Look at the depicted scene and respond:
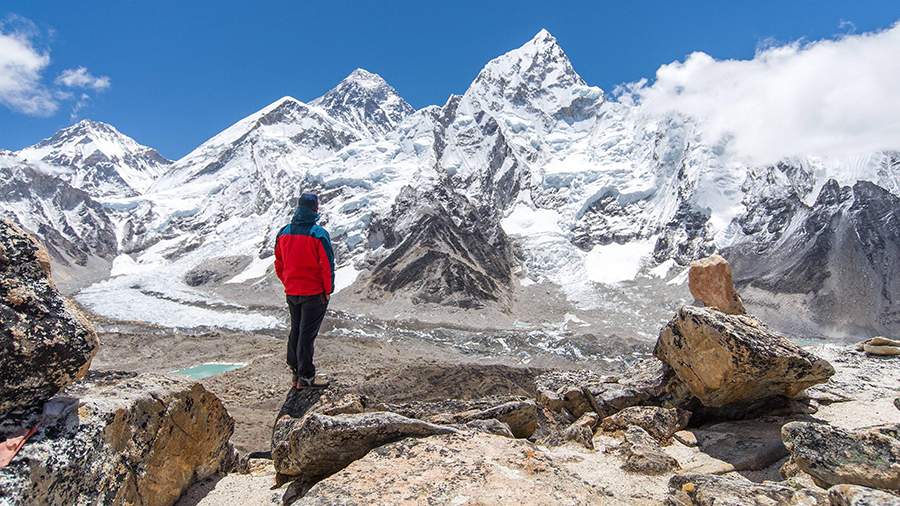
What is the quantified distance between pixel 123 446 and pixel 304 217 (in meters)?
4.12

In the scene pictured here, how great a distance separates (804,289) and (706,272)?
369 ft

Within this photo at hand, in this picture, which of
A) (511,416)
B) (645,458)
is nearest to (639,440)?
(645,458)

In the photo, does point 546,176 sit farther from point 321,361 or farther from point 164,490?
point 164,490

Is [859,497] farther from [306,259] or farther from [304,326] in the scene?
[304,326]

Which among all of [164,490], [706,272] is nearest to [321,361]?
[706,272]

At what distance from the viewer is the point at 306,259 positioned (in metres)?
7.96

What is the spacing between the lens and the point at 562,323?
100188 mm

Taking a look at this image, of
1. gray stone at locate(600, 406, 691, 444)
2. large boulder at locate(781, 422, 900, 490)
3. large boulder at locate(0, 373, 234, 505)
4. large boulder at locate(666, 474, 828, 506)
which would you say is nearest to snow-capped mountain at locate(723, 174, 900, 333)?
gray stone at locate(600, 406, 691, 444)

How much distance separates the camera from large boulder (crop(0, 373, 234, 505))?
3734 millimetres

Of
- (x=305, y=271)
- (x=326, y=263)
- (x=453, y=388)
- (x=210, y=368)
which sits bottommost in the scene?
(x=210, y=368)

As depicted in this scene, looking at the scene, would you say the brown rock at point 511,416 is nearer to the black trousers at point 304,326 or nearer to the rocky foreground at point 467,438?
the rocky foreground at point 467,438

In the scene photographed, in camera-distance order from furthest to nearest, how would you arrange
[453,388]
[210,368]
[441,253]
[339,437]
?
[441,253] < [210,368] < [453,388] < [339,437]

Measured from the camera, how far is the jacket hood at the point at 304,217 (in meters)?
8.15

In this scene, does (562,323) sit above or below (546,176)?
below
